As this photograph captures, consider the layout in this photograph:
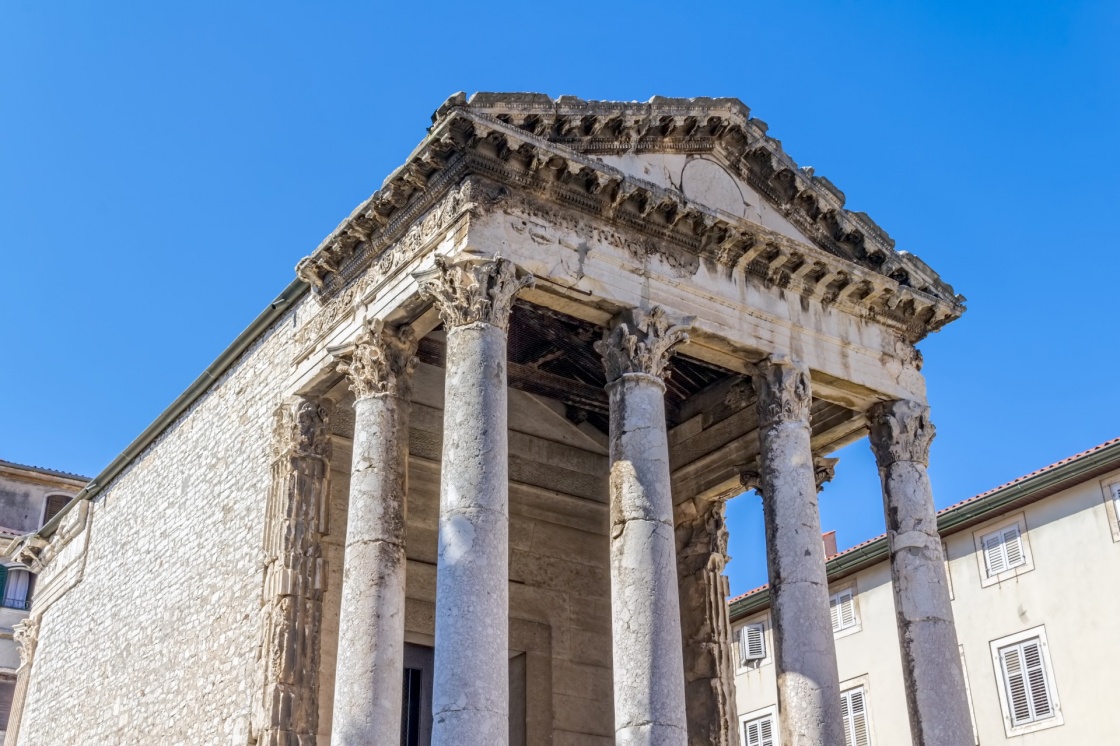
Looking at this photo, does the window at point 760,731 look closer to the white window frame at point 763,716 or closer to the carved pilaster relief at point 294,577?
the white window frame at point 763,716

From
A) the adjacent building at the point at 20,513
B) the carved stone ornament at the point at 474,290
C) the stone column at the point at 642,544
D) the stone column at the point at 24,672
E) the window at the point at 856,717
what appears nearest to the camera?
the stone column at the point at 642,544

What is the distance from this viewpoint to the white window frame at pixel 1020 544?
60.9 feet

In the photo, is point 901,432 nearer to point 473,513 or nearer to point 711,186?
point 711,186

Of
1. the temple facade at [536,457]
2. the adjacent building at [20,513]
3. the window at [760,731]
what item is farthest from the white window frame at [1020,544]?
the adjacent building at [20,513]

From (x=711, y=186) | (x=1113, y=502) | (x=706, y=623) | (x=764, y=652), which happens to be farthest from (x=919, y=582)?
(x=764, y=652)

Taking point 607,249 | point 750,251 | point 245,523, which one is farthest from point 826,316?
point 245,523

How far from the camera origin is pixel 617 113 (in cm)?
1171

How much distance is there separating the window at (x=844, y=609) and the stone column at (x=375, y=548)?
12106 millimetres

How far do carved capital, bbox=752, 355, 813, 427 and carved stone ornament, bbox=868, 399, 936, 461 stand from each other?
118cm

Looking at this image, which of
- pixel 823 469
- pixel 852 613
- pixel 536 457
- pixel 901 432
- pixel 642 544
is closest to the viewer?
pixel 642 544

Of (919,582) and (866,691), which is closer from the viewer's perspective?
(919,582)

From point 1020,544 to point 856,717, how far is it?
4235 millimetres

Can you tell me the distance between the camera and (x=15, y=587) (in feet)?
80.0

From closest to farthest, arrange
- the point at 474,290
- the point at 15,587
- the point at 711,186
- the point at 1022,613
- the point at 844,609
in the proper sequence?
the point at 474,290 → the point at 711,186 → the point at 1022,613 → the point at 844,609 → the point at 15,587
